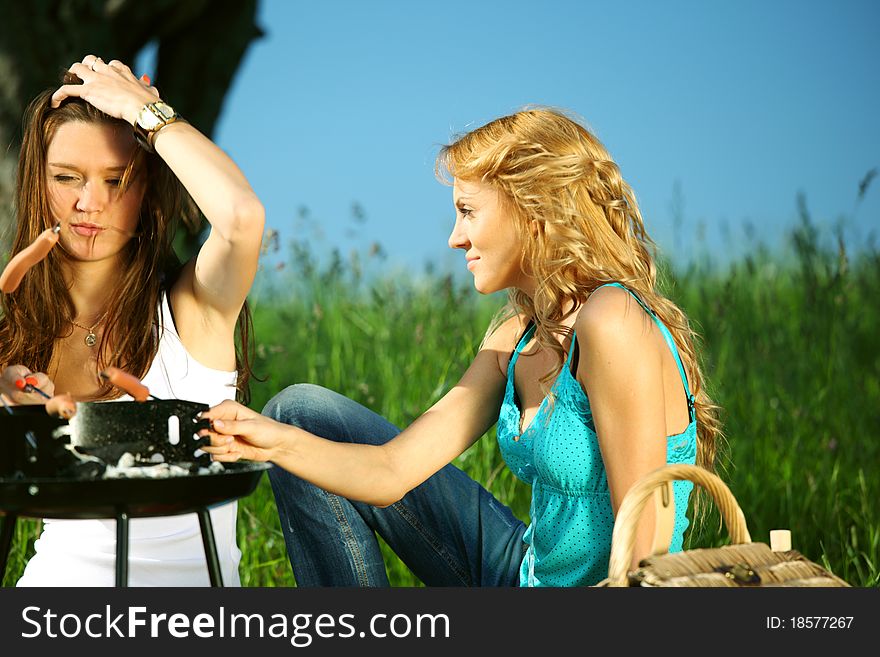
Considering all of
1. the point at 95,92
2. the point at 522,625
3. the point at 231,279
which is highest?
the point at 95,92

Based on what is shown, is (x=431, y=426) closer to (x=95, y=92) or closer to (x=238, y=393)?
(x=238, y=393)

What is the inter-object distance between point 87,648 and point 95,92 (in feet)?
4.18

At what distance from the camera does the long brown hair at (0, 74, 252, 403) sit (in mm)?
2637

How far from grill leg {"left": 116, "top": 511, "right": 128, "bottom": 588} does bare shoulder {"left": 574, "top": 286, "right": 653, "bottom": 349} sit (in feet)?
3.29

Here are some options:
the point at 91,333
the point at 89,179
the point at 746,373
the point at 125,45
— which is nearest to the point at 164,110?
the point at 89,179

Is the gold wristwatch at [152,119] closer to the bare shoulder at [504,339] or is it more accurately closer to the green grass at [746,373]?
the bare shoulder at [504,339]

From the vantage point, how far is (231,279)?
8.30 ft

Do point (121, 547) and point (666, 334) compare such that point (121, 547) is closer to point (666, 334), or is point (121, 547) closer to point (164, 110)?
point (164, 110)

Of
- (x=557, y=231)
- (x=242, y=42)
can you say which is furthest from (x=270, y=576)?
(x=242, y=42)

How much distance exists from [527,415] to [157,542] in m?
0.95

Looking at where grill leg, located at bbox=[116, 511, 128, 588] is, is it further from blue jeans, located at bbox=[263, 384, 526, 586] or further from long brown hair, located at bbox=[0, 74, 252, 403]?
blue jeans, located at bbox=[263, 384, 526, 586]

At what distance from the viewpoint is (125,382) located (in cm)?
203

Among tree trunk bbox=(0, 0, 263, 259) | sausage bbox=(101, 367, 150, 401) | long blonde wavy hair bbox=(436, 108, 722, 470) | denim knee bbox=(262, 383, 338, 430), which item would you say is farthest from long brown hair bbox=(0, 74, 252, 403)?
tree trunk bbox=(0, 0, 263, 259)

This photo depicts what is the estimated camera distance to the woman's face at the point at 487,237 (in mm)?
2582
